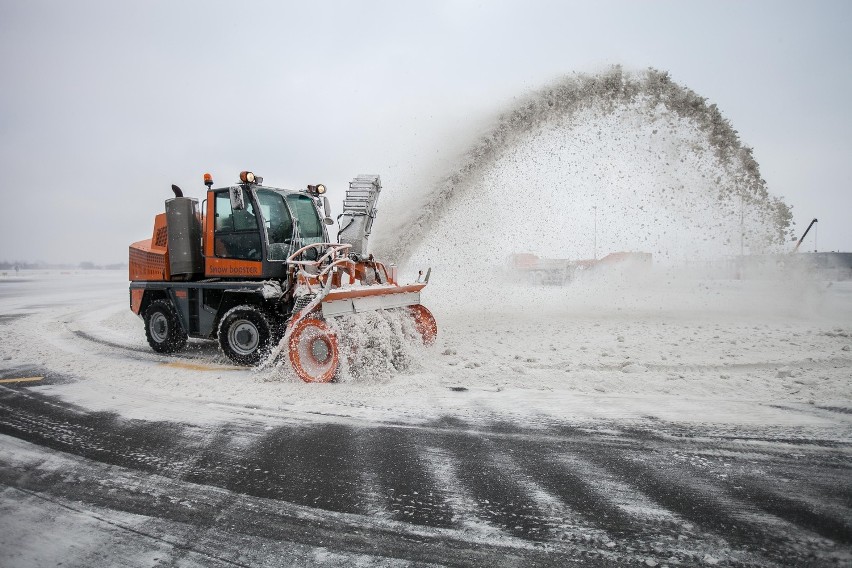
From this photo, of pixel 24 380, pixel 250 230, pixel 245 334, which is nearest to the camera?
pixel 24 380

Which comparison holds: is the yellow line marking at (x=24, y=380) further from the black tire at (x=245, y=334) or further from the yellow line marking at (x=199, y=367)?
the black tire at (x=245, y=334)

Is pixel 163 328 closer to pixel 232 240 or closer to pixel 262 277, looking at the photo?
pixel 232 240

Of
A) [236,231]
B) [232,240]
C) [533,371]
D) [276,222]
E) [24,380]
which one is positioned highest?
[276,222]

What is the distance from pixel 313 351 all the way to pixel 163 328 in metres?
3.62

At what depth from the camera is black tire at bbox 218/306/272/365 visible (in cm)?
622

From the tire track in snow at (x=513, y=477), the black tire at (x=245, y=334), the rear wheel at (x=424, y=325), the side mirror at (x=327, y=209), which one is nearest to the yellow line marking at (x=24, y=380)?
the tire track in snow at (x=513, y=477)

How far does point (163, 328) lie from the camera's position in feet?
25.2

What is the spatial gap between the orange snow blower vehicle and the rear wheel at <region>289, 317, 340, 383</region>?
0.04 feet

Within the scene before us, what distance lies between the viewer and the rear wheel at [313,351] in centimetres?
531

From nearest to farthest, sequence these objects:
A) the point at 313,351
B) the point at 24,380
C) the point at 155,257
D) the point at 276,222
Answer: the point at 313,351 < the point at 24,380 < the point at 276,222 < the point at 155,257

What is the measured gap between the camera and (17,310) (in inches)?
573

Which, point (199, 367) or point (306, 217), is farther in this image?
point (306, 217)

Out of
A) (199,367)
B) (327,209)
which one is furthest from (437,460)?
(327,209)

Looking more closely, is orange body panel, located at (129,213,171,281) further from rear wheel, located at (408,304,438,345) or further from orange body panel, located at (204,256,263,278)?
rear wheel, located at (408,304,438,345)
